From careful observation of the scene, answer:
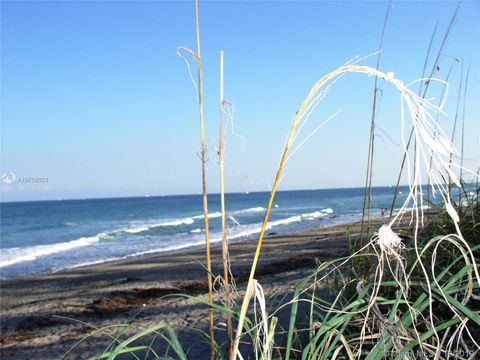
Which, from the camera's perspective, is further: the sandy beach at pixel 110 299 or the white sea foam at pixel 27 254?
the white sea foam at pixel 27 254

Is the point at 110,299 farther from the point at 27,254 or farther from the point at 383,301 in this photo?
the point at 27,254

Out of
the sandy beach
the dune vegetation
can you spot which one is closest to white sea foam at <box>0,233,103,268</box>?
the sandy beach

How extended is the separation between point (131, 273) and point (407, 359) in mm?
9455

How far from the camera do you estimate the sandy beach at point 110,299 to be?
483 centimetres

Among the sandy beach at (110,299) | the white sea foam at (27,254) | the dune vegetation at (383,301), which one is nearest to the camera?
the dune vegetation at (383,301)

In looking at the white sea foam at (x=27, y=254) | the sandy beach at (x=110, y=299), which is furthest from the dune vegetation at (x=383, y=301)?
the white sea foam at (x=27, y=254)

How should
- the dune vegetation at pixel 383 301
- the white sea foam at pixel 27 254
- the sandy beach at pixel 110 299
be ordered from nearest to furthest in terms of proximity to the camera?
the dune vegetation at pixel 383 301 < the sandy beach at pixel 110 299 < the white sea foam at pixel 27 254

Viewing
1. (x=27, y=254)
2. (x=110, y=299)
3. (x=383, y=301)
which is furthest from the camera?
(x=27, y=254)

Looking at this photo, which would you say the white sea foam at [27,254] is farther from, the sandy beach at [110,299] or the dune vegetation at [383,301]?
the dune vegetation at [383,301]

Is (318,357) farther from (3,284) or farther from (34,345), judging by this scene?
(3,284)

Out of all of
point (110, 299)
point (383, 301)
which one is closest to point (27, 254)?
point (110, 299)

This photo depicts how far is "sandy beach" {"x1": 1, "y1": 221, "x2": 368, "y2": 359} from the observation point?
4832 mm

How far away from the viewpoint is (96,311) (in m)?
6.57

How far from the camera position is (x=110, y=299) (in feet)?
23.5
